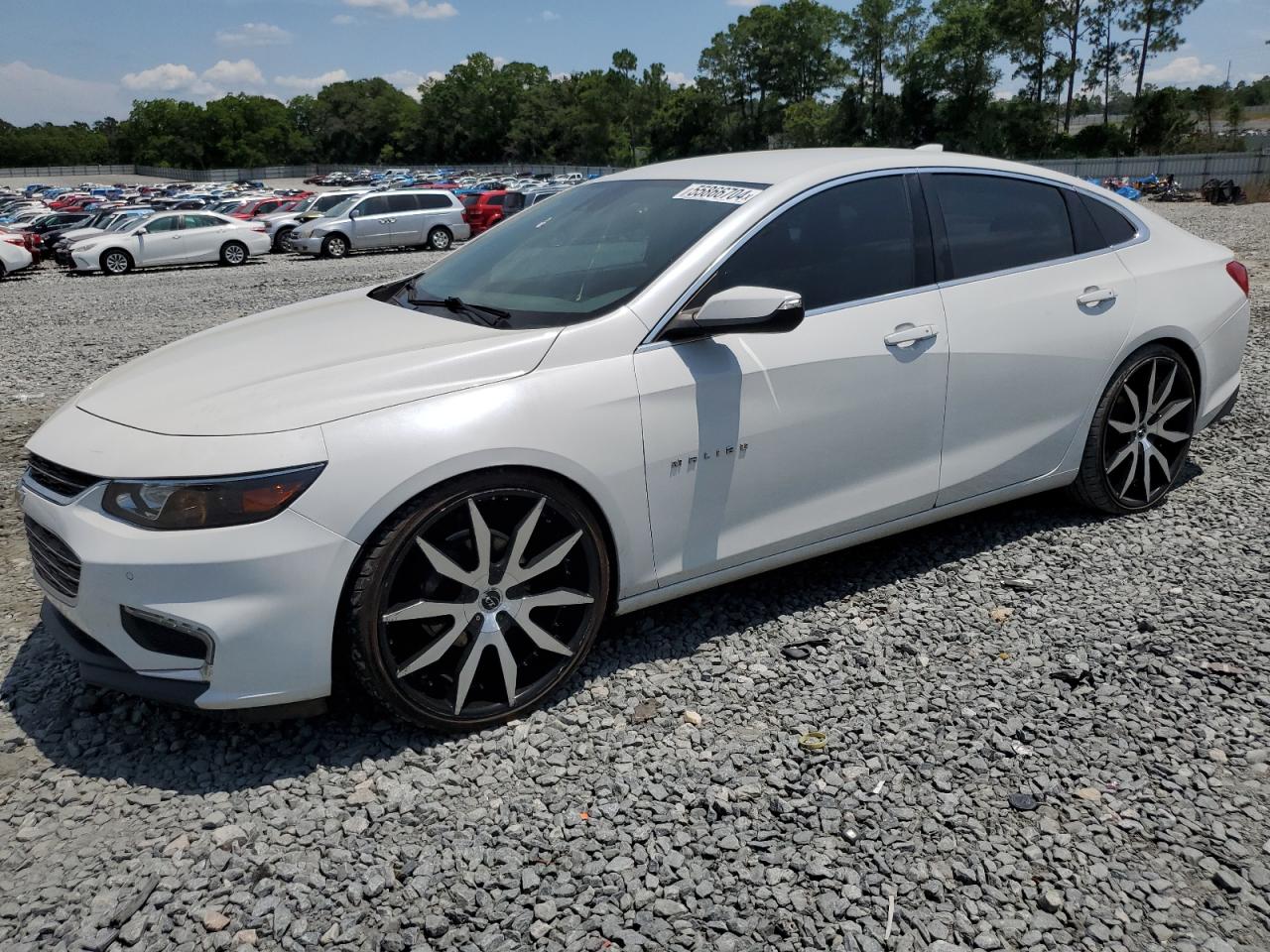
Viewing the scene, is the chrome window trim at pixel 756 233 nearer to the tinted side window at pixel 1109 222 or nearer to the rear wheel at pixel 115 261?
the tinted side window at pixel 1109 222

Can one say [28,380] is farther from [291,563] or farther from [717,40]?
[717,40]

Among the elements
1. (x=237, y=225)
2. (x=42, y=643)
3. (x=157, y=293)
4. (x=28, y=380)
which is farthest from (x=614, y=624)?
(x=237, y=225)

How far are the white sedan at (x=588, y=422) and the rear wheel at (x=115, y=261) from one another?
21.9 metres

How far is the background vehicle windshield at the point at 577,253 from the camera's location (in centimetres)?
331

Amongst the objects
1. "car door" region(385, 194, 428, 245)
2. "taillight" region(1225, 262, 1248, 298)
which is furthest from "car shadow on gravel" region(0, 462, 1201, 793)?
"car door" region(385, 194, 428, 245)

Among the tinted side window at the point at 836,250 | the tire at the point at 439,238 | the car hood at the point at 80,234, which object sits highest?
the tinted side window at the point at 836,250

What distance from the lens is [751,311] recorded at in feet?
9.87

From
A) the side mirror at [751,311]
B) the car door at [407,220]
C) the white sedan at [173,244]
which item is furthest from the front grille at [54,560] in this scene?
the car door at [407,220]

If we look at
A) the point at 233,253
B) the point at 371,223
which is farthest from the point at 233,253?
the point at 371,223

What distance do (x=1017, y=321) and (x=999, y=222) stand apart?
17.5 inches

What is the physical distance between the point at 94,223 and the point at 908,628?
30080mm

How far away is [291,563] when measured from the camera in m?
2.58

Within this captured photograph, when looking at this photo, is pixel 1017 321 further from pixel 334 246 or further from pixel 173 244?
pixel 173 244

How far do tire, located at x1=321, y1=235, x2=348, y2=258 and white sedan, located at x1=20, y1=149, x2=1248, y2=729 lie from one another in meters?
22.2
